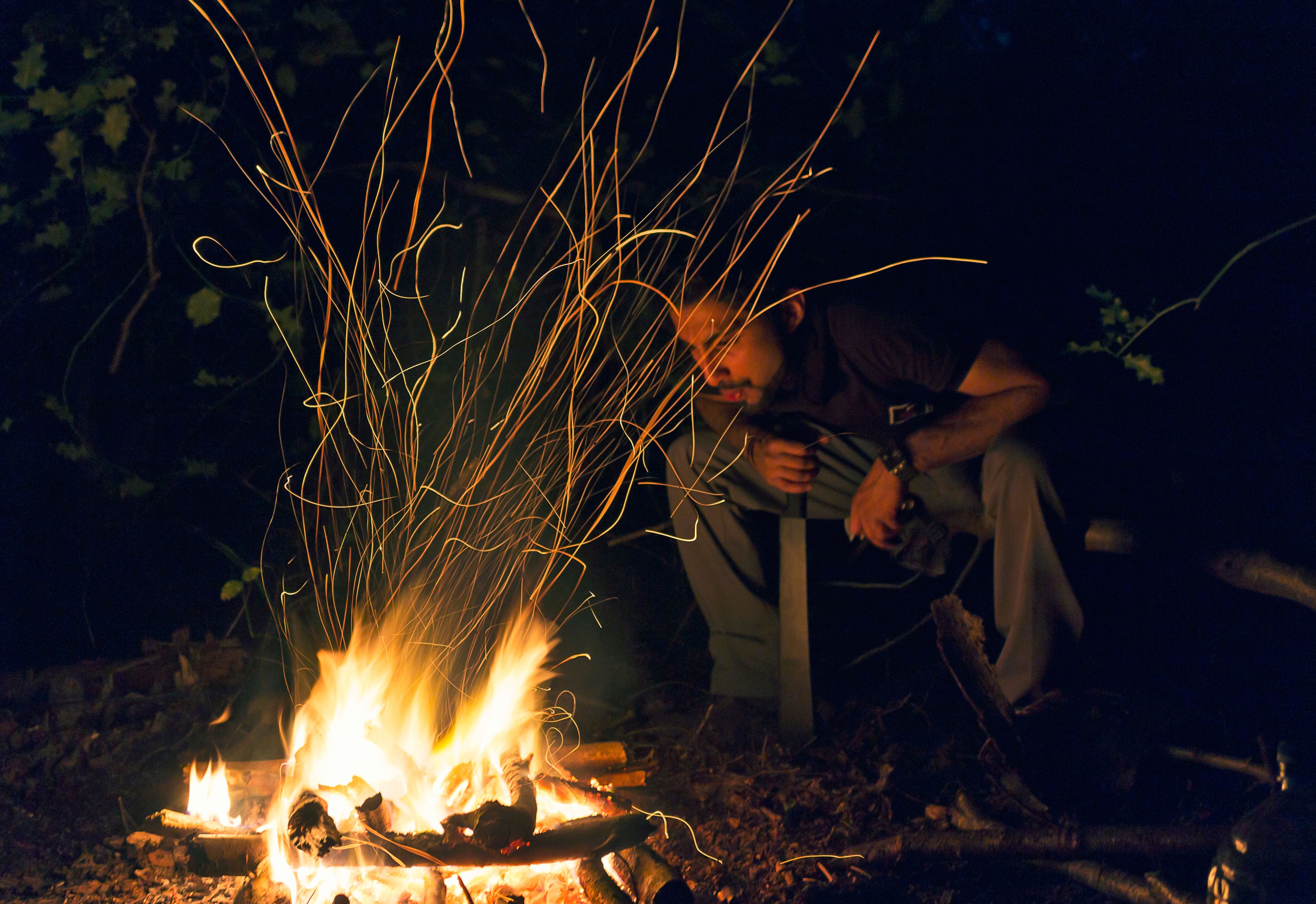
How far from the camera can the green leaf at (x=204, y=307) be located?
11.0 feet

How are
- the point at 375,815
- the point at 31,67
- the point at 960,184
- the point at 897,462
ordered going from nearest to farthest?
the point at 375,815, the point at 897,462, the point at 31,67, the point at 960,184

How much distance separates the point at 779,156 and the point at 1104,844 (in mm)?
2737

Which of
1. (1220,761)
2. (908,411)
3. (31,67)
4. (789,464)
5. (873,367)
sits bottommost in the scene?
(1220,761)

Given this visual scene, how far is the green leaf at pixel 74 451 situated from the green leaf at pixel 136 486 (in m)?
0.20

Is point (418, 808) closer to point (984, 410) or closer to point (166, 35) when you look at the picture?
point (984, 410)

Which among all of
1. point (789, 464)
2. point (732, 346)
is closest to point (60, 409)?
point (732, 346)

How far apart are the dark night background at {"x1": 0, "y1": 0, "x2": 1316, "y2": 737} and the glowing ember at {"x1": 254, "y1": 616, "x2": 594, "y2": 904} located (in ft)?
4.28

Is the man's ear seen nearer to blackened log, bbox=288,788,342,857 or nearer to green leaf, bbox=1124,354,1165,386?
green leaf, bbox=1124,354,1165,386

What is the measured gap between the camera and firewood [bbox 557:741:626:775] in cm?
274

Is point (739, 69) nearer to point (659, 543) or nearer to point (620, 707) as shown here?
point (659, 543)

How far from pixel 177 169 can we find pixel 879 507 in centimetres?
319

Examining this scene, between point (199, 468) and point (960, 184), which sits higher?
point (960, 184)

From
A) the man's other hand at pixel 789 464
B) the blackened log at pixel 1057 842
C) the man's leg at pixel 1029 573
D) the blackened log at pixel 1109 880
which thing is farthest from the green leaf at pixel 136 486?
the blackened log at pixel 1109 880

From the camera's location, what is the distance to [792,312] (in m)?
3.10
